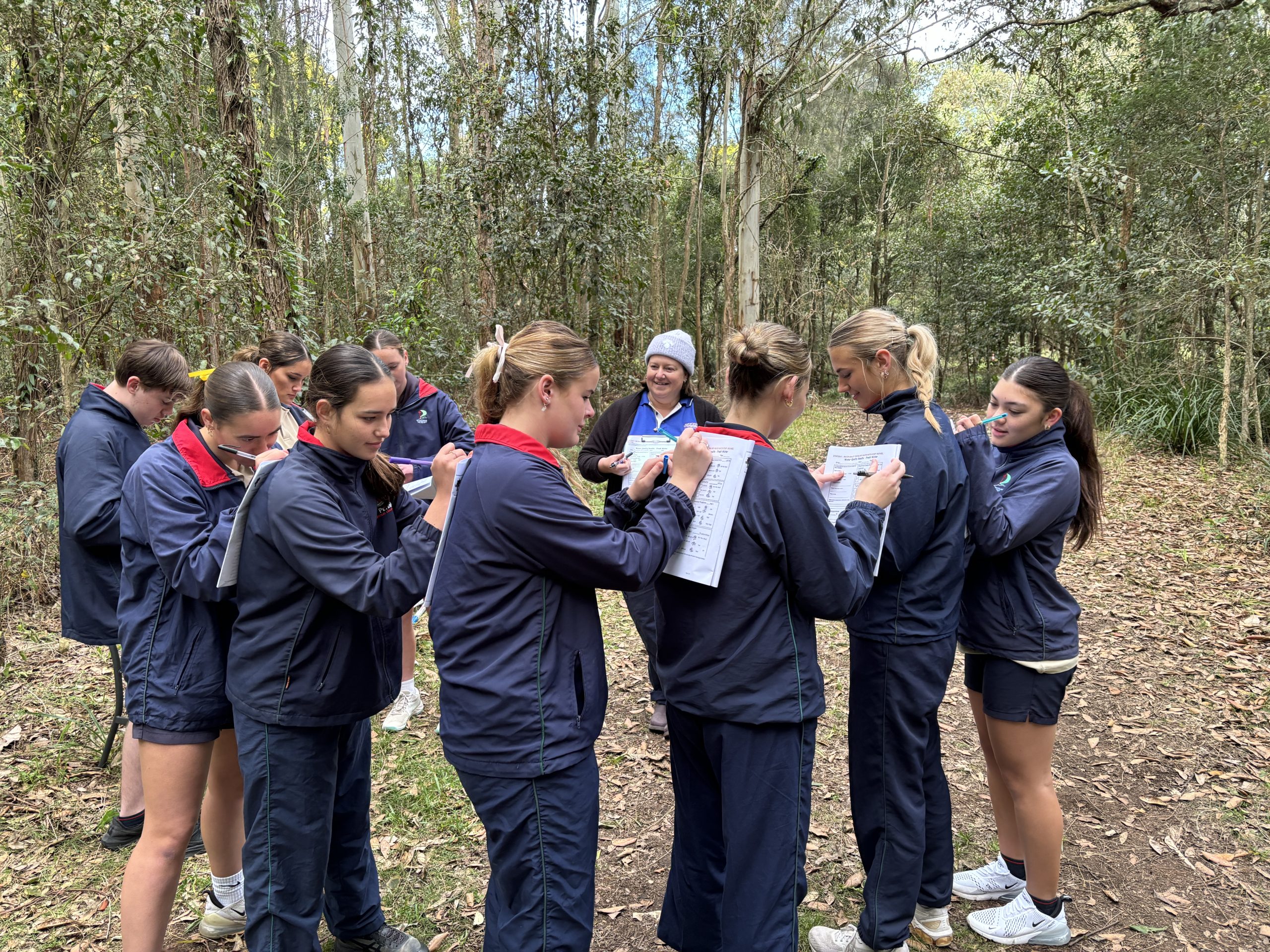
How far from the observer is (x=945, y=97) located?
102 feet

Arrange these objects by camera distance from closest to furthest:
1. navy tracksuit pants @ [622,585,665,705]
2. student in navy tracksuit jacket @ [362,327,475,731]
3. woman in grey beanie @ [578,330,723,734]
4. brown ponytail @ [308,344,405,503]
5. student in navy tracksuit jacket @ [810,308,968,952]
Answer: brown ponytail @ [308,344,405,503]
student in navy tracksuit jacket @ [810,308,968,952]
navy tracksuit pants @ [622,585,665,705]
woman in grey beanie @ [578,330,723,734]
student in navy tracksuit jacket @ [362,327,475,731]

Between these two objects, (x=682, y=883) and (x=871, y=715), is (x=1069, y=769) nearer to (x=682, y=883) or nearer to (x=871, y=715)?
(x=871, y=715)

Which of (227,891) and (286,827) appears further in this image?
(227,891)

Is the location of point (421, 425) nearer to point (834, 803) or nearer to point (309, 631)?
point (309, 631)

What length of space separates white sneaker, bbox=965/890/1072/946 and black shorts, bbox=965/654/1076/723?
84 centimetres

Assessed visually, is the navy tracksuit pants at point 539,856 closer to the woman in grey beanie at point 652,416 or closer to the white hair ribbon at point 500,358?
the white hair ribbon at point 500,358

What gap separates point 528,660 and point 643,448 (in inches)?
54.0

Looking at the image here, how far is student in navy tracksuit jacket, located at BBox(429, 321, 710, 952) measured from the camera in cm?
200

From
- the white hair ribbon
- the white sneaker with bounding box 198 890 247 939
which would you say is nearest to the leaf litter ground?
the white sneaker with bounding box 198 890 247 939

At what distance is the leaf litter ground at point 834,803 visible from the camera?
323cm

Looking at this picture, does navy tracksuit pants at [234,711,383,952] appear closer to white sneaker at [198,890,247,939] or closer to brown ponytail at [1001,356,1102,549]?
white sneaker at [198,890,247,939]

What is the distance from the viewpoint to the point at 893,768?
2.65 m

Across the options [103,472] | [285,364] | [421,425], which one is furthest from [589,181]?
[103,472]

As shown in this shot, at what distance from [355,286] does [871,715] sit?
1682 cm
